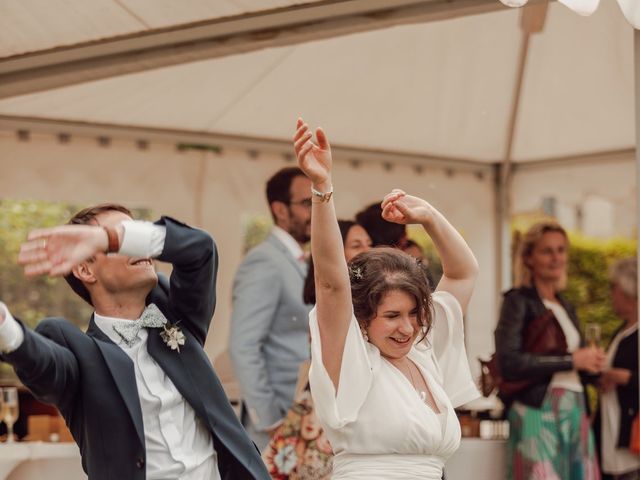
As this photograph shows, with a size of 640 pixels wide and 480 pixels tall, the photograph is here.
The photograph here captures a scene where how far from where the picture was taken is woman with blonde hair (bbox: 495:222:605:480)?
5973mm

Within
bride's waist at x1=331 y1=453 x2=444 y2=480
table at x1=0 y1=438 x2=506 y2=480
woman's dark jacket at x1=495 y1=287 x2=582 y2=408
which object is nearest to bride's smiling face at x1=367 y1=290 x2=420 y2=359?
bride's waist at x1=331 y1=453 x2=444 y2=480

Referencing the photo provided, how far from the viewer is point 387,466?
10.1 feet

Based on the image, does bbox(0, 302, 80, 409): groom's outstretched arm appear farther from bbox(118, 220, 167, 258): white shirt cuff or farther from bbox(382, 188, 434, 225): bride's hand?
bbox(382, 188, 434, 225): bride's hand

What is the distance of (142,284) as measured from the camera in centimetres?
323

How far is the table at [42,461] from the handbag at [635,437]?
283 centimetres

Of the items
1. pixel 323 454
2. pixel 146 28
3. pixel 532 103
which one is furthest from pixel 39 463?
pixel 532 103

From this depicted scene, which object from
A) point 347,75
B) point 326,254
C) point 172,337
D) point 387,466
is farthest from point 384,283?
point 347,75

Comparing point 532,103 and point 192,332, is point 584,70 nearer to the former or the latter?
point 532,103

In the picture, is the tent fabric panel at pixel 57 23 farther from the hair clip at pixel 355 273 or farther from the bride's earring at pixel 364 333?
the bride's earring at pixel 364 333

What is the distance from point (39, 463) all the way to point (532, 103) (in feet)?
12.6

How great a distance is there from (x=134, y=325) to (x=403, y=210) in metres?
0.77

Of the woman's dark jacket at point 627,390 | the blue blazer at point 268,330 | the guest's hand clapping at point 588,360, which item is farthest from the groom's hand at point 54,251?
the woman's dark jacket at point 627,390

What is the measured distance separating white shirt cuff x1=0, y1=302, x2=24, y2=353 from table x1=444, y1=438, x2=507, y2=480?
3.66 meters

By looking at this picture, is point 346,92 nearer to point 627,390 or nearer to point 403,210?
point 627,390
